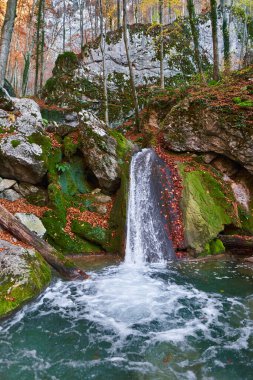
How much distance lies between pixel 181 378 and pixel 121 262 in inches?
197

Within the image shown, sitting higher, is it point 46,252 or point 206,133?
point 206,133

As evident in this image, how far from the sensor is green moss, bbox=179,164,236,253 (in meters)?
9.29

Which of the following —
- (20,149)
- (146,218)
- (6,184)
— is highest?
(20,149)

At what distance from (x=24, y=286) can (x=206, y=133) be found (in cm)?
914

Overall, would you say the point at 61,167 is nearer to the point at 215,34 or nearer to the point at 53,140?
the point at 53,140

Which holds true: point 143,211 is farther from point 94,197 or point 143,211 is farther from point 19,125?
point 19,125

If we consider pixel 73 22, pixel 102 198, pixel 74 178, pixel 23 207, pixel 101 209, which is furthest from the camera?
pixel 73 22

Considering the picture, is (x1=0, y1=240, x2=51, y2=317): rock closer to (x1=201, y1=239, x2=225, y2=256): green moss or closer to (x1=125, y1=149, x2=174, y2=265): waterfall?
(x1=125, y1=149, x2=174, y2=265): waterfall

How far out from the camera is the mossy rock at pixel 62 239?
30.0ft

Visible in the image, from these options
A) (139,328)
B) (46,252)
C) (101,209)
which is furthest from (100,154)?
(139,328)

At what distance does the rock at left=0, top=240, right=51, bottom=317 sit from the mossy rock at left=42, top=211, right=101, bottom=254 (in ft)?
7.54

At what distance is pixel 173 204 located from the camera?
32.3 ft

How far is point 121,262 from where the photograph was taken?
8758 mm

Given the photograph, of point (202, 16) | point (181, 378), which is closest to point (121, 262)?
point (181, 378)
